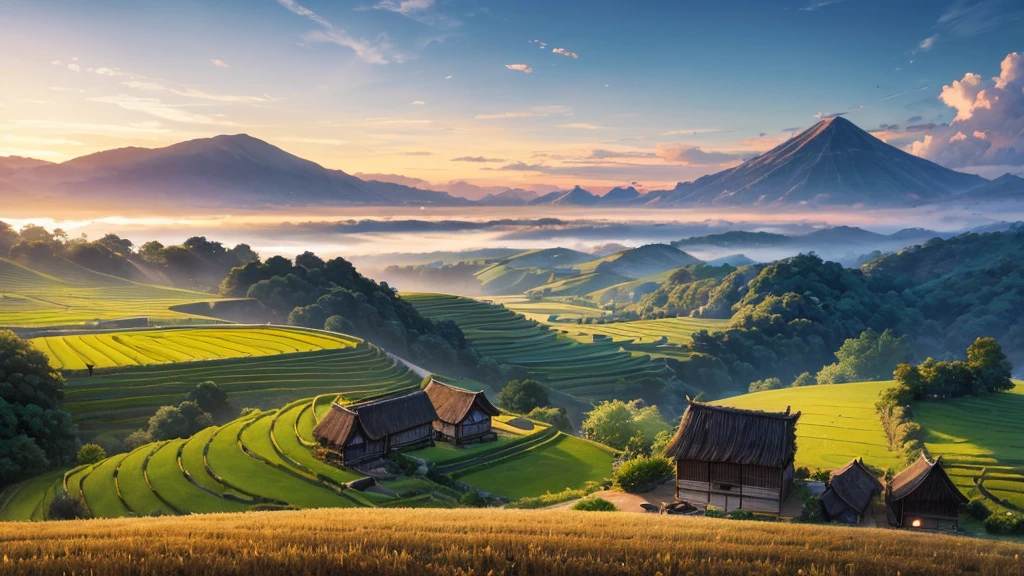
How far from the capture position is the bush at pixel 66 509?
27594mm

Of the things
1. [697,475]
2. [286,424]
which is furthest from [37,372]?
[697,475]

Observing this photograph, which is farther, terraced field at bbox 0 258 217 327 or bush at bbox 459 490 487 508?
terraced field at bbox 0 258 217 327

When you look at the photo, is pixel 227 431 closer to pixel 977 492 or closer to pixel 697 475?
pixel 697 475

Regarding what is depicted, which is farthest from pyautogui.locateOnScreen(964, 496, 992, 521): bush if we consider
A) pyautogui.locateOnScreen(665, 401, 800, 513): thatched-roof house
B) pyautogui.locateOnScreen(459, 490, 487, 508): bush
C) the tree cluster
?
the tree cluster

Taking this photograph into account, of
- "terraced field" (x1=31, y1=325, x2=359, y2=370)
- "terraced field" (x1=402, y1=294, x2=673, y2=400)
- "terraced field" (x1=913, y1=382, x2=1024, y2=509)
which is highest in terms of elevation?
"terraced field" (x1=31, y1=325, x2=359, y2=370)

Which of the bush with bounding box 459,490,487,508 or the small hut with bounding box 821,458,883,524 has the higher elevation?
the small hut with bounding box 821,458,883,524

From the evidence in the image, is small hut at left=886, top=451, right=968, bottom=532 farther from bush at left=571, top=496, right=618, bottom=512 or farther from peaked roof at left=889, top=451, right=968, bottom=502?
bush at left=571, top=496, right=618, bottom=512

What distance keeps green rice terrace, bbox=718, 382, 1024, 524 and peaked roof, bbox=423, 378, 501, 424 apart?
940 inches

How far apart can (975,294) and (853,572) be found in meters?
190

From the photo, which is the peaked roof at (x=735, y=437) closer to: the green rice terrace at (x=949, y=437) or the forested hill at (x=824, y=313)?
the green rice terrace at (x=949, y=437)

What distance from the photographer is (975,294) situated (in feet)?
534

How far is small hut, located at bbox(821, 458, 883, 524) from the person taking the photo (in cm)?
2831

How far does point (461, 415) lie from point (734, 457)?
20573mm

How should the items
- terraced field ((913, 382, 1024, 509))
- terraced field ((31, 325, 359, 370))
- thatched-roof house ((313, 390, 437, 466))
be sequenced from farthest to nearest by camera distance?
terraced field ((31, 325, 359, 370)) → thatched-roof house ((313, 390, 437, 466)) → terraced field ((913, 382, 1024, 509))
